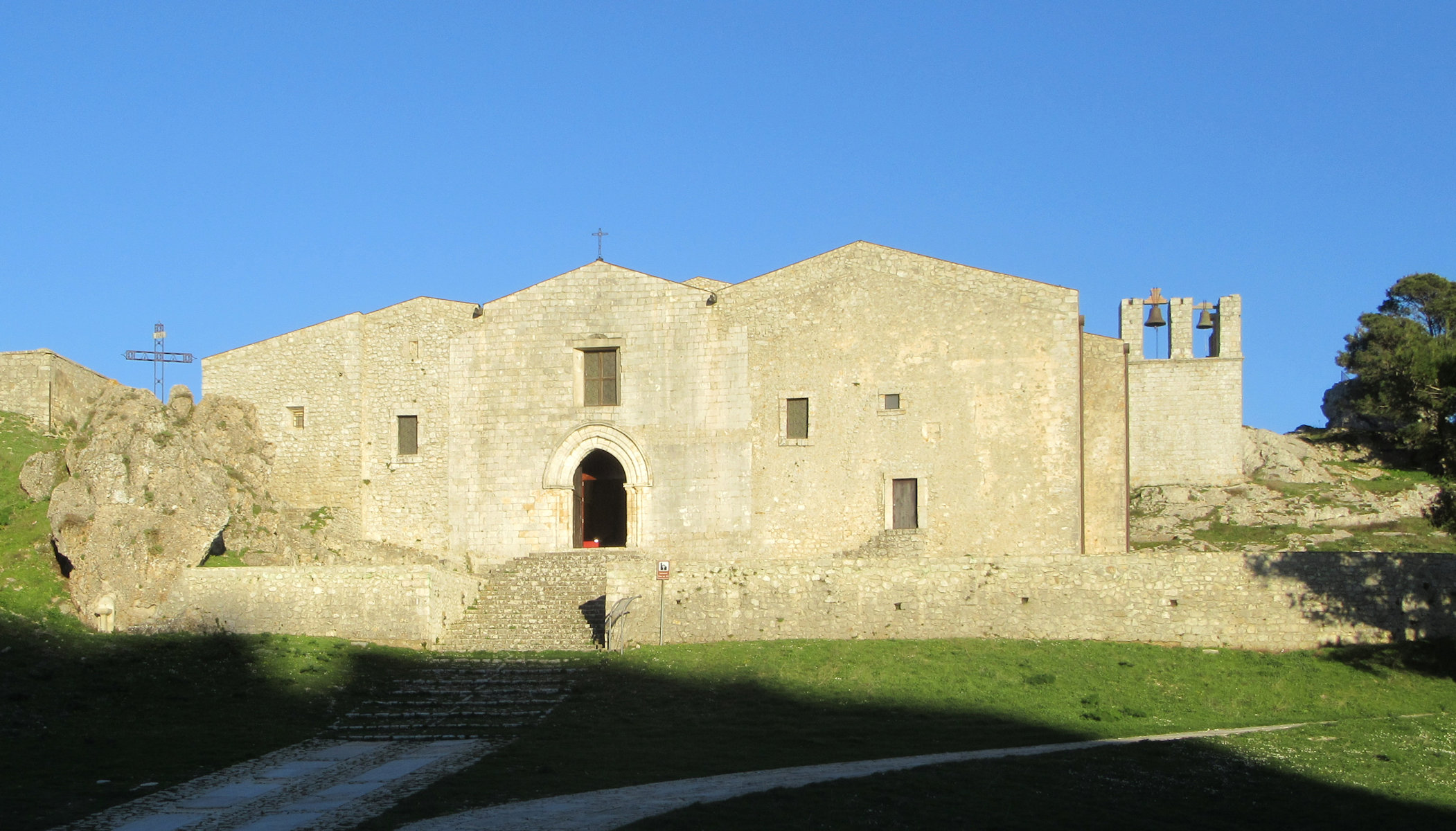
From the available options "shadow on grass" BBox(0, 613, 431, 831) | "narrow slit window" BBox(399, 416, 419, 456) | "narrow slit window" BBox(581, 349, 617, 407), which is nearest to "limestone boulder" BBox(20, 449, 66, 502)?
"shadow on grass" BBox(0, 613, 431, 831)

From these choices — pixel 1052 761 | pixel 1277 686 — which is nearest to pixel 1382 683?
pixel 1277 686

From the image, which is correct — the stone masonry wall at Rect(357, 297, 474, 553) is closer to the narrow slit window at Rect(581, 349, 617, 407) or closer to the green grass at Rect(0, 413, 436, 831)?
the narrow slit window at Rect(581, 349, 617, 407)

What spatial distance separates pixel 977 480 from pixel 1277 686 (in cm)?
964

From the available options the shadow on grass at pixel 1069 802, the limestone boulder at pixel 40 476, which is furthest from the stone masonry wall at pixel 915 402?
the limestone boulder at pixel 40 476

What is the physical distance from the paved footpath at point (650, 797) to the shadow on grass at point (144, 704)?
15.6 ft

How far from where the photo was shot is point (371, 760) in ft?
60.8

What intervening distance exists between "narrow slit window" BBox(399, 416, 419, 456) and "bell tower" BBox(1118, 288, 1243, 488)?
73.3 ft

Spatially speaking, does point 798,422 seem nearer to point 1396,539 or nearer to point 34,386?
point 1396,539

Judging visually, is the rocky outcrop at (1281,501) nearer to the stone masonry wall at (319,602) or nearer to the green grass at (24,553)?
the stone masonry wall at (319,602)

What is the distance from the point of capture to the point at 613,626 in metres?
26.8

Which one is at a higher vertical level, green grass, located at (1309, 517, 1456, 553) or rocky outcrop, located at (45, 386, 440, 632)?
rocky outcrop, located at (45, 386, 440, 632)

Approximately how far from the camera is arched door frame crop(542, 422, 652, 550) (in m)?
33.3

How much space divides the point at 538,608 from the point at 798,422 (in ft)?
25.7

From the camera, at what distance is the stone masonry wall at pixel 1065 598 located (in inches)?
993
